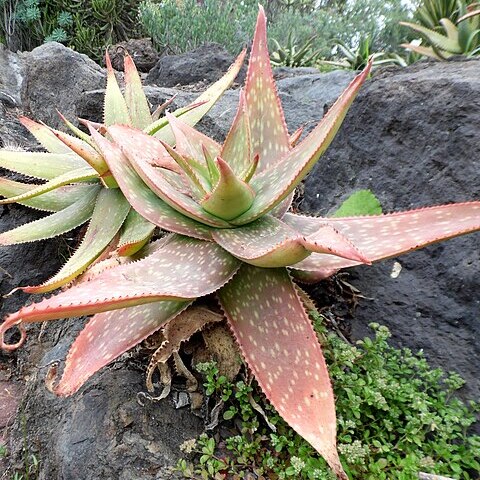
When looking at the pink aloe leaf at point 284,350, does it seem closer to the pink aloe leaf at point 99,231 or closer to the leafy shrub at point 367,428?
the leafy shrub at point 367,428

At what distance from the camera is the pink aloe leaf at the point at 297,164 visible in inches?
38.7

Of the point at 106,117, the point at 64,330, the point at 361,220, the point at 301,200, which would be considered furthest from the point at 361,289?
the point at 106,117

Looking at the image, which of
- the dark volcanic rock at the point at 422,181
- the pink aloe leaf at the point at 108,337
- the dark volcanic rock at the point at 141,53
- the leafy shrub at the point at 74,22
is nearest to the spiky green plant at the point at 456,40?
the dark volcanic rock at the point at 422,181

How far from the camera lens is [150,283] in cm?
95

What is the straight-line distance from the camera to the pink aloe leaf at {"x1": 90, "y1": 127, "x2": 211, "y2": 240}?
1.14 m

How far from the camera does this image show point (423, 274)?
127cm

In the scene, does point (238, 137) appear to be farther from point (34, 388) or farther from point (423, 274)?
point (34, 388)

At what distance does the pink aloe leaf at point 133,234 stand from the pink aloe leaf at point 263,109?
0.38 m

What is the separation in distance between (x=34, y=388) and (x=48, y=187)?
646 mm

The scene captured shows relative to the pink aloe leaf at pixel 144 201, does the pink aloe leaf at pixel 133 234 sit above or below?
below

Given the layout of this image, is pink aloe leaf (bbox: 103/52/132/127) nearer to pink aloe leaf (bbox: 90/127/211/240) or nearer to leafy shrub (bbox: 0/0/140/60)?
pink aloe leaf (bbox: 90/127/211/240)

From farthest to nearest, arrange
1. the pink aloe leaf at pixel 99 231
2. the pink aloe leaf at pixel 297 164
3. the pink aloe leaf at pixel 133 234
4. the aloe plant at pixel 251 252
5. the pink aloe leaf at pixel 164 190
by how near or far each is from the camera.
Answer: the pink aloe leaf at pixel 99 231, the pink aloe leaf at pixel 133 234, the pink aloe leaf at pixel 164 190, the pink aloe leaf at pixel 297 164, the aloe plant at pixel 251 252

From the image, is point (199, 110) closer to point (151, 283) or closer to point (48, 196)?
point (48, 196)

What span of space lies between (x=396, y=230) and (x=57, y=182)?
1120mm
